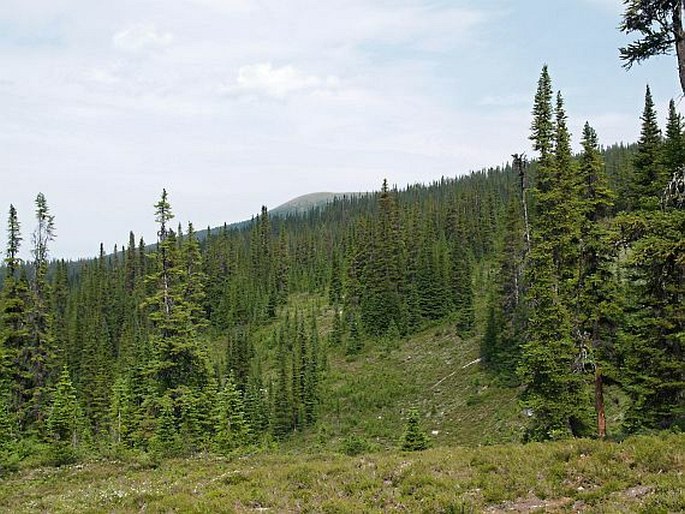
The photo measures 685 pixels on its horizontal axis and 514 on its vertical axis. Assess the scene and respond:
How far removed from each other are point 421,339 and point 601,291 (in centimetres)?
4151

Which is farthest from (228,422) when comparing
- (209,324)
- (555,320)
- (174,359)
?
(209,324)

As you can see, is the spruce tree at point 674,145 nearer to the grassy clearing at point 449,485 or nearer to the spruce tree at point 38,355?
the grassy clearing at point 449,485

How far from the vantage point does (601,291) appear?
22.1m

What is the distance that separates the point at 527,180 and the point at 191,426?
26392 mm

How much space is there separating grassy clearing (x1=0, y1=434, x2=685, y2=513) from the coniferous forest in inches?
35.9

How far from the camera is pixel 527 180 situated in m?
35.2

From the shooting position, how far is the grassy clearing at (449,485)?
11094 mm

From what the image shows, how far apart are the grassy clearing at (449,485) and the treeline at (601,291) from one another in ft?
16.8

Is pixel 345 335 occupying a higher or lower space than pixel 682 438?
lower

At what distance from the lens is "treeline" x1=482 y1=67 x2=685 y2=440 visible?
599 inches

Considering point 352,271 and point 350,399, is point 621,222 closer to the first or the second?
point 350,399

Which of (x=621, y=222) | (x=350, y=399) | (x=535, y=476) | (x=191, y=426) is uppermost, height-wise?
(x=621, y=222)

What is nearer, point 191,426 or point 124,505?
point 124,505

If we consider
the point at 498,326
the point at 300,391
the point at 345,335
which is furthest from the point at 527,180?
the point at 345,335
